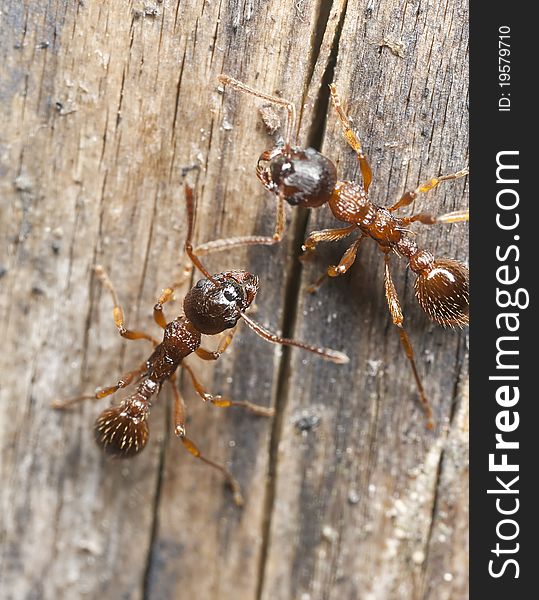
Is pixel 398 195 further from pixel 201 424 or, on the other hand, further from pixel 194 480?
pixel 194 480

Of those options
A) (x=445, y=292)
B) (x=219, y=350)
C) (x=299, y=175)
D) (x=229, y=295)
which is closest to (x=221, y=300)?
(x=229, y=295)

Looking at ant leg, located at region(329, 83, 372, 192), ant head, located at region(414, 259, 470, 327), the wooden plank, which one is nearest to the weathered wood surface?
the wooden plank

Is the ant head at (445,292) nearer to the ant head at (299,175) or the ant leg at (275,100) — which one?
the ant head at (299,175)

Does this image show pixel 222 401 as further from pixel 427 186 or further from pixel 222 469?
pixel 427 186

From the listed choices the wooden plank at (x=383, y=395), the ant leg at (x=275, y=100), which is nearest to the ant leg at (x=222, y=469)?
the wooden plank at (x=383, y=395)

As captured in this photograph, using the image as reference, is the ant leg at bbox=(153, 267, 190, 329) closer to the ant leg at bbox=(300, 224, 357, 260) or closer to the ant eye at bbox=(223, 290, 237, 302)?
the ant eye at bbox=(223, 290, 237, 302)

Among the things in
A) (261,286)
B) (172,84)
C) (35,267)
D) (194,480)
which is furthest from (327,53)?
(194,480)
